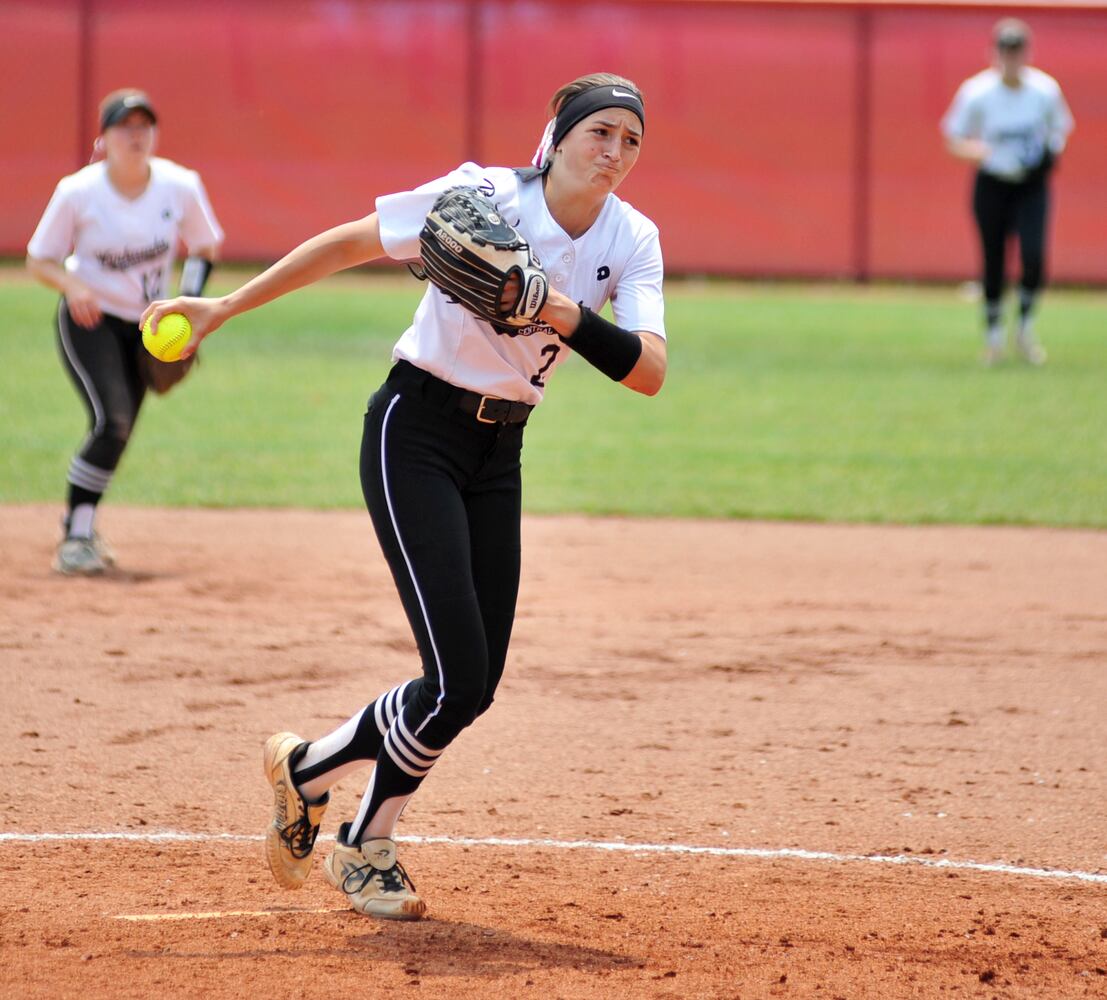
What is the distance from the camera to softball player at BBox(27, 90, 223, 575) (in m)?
7.72

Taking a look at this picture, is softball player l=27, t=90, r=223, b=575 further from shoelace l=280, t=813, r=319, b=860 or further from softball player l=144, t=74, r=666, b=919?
shoelace l=280, t=813, r=319, b=860

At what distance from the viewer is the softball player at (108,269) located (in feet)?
25.3

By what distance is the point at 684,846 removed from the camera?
477 centimetres

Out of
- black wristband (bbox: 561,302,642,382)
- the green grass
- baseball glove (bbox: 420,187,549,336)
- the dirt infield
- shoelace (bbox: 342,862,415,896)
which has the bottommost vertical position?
the green grass

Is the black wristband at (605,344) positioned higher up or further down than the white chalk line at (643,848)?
higher up

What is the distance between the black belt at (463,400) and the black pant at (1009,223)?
465 inches

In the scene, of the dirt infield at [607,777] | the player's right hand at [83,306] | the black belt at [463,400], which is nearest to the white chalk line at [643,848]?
the dirt infield at [607,777]

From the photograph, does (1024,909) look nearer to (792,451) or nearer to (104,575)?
(104,575)

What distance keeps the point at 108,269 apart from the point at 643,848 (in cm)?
447

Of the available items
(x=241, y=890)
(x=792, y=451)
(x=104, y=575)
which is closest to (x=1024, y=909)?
(x=241, y=890)

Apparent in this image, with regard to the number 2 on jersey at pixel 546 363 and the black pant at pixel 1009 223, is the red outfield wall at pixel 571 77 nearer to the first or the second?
the black pant at pixel 1009 223

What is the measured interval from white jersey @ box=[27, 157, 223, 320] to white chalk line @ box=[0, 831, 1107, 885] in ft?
12.4

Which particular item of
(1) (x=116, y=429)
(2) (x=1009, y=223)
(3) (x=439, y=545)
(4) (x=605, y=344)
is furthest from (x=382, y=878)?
(2) (x=1009, y=223)

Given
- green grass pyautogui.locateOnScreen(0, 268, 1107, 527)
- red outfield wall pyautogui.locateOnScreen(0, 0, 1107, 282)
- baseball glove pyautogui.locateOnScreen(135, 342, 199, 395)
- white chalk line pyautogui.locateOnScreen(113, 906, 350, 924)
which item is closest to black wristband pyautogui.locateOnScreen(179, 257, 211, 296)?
baseball glove pyautogui.locateOnScreen(135, 342, 199, 395)
